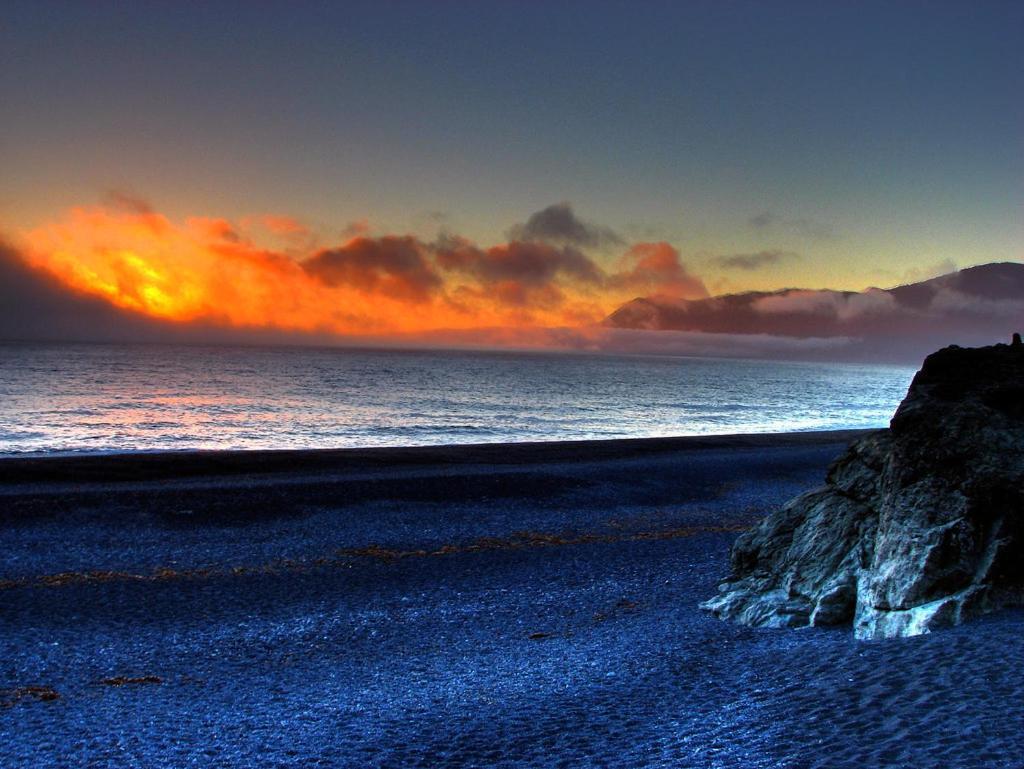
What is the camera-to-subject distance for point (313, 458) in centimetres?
3466

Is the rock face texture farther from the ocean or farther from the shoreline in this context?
the ocean

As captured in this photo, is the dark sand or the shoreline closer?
the dark sand

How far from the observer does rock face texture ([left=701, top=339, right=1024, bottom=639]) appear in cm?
1002

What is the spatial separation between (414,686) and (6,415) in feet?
177

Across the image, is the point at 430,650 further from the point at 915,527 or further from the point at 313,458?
the point at 313,458

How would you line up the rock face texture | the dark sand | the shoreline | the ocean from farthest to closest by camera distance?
the ocean → the shoreline → the rock face texture → the dark sand

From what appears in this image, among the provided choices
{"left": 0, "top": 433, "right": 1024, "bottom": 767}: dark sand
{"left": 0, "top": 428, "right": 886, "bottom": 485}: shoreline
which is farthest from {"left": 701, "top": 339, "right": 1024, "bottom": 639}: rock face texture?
{"left": 0, "top": 428, "right": 886, "bottom": 485}: shoreline

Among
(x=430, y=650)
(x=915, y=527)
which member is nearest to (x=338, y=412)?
(x=430, y=650)

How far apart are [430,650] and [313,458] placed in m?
24.5

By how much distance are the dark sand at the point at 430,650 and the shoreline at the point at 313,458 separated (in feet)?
14.1

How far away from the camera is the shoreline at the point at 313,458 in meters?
29.2

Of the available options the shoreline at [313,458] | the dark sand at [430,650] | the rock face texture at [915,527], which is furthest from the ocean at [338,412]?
the rock face texture at [915,527]

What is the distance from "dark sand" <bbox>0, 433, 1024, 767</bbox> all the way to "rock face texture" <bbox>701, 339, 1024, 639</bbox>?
69 cm

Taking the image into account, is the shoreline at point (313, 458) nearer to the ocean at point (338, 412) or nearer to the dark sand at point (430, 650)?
the dark sand at point (430, 650)
